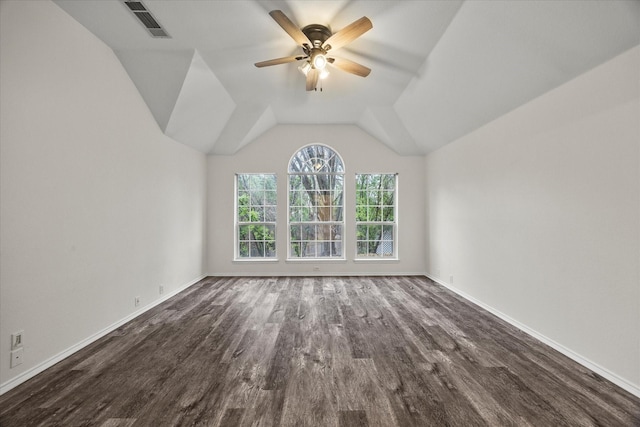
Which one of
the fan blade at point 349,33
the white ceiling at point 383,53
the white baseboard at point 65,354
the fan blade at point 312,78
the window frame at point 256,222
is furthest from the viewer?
the window frame at point 256,222

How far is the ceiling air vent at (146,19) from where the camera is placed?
2389 millimetres

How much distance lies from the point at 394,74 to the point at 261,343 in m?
3.44

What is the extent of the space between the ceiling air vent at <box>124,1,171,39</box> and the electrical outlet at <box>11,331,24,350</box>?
265 centimetres

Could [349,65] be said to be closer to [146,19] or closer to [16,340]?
[146,19]

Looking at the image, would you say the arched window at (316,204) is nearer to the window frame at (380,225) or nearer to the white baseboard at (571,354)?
the window frame at (380,225)

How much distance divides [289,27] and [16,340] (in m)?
3.09

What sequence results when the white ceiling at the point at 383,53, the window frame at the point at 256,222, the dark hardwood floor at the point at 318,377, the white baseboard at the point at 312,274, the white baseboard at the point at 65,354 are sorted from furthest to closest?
the window frame at the point at 256,222
the white baseboard at the point at 312,274
the white ceiling at the point at 383,53
the white baseboard at the point at 65,354
the dark hardwood floor at the point at 318,377

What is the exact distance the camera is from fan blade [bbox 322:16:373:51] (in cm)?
229

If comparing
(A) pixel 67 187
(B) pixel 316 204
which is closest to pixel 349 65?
(A) pixel 67 187

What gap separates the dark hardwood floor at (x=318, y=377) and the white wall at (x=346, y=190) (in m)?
2.07

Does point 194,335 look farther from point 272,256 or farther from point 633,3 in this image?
point 633,3

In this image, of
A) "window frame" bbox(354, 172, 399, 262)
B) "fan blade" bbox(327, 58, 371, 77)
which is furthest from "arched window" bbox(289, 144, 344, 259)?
"fan blade" bbox(327, 58, 371, 77)

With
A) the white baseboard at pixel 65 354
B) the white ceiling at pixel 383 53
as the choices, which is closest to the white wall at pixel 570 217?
the white ceiling at pixel 383 53

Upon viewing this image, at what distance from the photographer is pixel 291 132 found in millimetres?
5516
